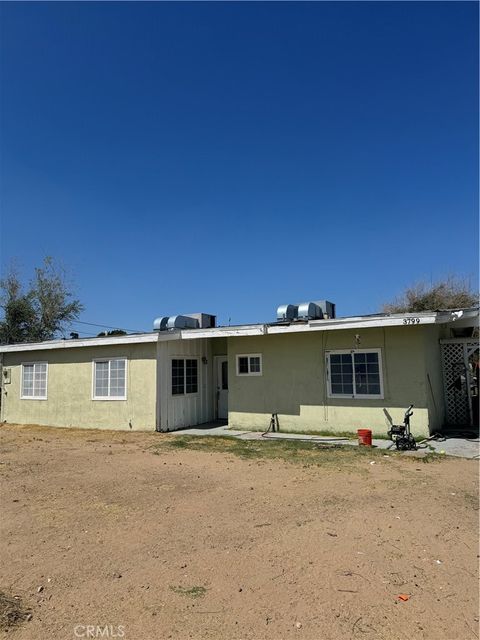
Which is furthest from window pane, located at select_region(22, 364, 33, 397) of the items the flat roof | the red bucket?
the red bucket

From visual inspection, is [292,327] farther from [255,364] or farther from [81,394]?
[81,394]

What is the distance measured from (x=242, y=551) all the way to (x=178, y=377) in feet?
32.9

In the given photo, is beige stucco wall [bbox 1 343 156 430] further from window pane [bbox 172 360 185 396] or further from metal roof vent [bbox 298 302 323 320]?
metal roof vent [bbox 298 302 323 320]

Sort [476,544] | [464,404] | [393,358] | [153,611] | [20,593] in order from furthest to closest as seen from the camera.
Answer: [464,404]
[393,358]
[476,544]
[20,593]
[153,611]

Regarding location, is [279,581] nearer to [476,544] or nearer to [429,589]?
[429,589]

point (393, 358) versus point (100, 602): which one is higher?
point (393, 358)

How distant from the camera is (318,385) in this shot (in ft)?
40.3

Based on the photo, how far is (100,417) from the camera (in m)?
14.8

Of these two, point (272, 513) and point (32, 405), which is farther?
point (32, 405)

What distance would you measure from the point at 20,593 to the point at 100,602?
2.32 feet

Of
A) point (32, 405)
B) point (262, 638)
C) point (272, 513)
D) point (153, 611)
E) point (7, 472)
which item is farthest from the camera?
point (32, 405)

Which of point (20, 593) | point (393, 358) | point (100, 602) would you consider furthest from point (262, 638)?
point (393, 358)

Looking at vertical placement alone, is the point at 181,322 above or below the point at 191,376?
above

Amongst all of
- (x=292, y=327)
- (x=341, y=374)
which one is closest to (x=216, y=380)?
(x=292, y=327)
